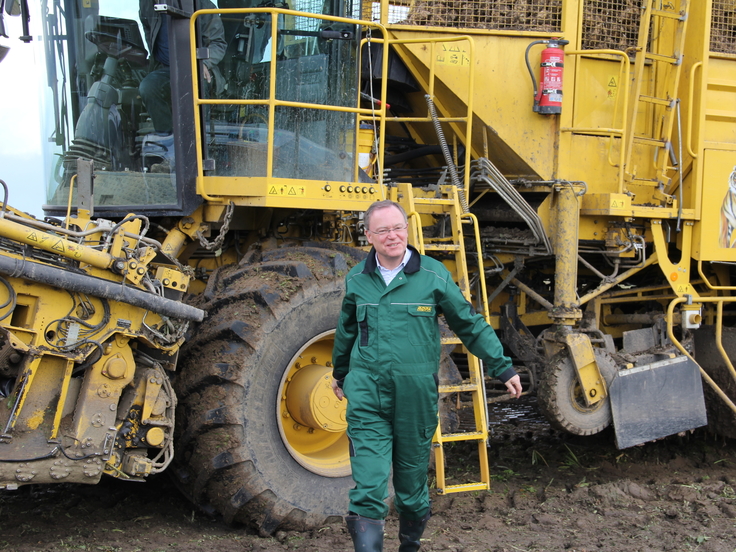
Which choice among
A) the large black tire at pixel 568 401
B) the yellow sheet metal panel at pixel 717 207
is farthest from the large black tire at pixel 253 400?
the yellow sheet metal panel at pixel 717 207

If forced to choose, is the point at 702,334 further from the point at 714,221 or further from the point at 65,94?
the point at 65,94

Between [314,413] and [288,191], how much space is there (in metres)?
1.19

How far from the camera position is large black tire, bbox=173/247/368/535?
414 centimetres

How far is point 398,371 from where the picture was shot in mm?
3373

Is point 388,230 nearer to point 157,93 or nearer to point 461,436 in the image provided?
point 461,436

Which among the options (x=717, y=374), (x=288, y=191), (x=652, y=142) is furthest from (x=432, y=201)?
(x=717, y=374)

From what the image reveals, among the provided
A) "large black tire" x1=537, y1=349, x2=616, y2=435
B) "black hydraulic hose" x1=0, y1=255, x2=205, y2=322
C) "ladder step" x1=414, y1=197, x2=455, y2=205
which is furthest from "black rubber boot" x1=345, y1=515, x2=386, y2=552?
"large black tire" x1=537, y1=349, x2=616, y2=435

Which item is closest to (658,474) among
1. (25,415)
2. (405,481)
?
(405,481)

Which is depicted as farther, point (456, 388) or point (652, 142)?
point (652, 142)

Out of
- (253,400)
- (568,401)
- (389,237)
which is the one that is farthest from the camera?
(568,401)

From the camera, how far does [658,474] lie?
5781 millimetres

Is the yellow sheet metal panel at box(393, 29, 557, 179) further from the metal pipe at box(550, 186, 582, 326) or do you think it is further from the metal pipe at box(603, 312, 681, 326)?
the metal pipe at box(603, 312, 681, 326)

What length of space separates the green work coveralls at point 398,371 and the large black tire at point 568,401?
6.27 ft

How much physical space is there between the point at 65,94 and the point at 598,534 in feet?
12.3
